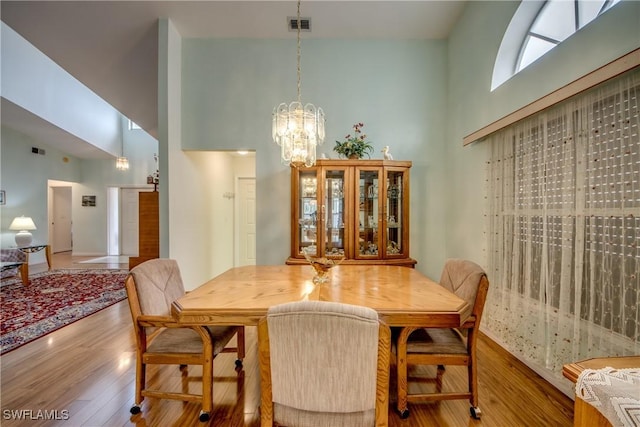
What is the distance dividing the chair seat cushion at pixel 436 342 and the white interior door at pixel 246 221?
397cm

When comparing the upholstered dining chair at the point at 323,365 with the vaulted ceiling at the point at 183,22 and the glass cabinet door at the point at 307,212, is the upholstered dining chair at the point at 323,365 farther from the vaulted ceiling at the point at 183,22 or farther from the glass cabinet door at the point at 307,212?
the vaulted ceiling at the point at 183,22

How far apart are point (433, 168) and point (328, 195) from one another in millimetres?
1393

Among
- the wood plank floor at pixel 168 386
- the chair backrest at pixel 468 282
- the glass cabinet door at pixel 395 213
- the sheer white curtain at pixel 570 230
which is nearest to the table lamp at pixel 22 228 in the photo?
the wood plank floor at pixel 168 386

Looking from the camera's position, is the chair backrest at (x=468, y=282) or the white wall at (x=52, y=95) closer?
the chair backrest at (x=468, y=282)

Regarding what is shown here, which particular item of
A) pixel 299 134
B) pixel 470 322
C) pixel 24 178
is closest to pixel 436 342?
pixel 470 322

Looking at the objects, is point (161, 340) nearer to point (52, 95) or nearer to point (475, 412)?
point (475, 412)

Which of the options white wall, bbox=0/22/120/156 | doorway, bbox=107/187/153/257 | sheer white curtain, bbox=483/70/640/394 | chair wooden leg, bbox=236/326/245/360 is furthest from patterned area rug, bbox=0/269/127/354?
sheer white curtain, bbox=483/70/640/394

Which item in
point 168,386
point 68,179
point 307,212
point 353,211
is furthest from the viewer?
point 68,179

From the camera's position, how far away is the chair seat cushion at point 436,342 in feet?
5.17

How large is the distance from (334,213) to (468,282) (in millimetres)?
1775

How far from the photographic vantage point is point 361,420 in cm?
103

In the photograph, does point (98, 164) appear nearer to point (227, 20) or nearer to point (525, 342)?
point (227, 20)

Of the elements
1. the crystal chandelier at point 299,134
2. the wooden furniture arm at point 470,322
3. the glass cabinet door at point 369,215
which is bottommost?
the wooden furniture arm at point 470,322

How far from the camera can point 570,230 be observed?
1703 mm
